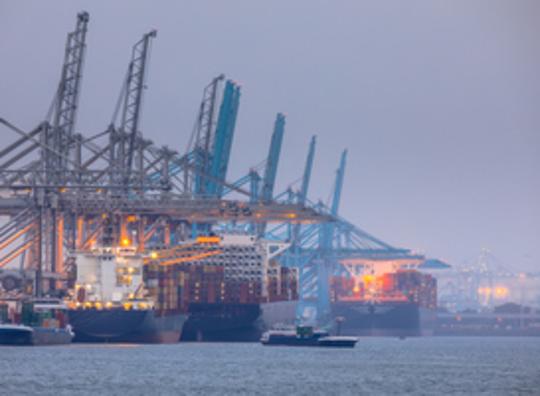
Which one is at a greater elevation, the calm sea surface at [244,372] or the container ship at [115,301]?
the container ship at [115,301]

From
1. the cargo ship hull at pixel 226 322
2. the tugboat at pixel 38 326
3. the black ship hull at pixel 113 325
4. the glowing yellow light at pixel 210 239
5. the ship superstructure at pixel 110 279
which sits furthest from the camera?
the glowing yellow light at pixel 210 239

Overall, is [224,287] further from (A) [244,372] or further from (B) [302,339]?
(A) [244,372]

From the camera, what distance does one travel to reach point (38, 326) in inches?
4673

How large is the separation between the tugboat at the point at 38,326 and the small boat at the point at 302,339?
61.7 ft

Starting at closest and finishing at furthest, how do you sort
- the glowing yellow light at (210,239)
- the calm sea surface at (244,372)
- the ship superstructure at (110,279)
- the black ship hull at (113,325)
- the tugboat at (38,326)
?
the calm sea surface at (244,372)
the tugboat at (38,326)
the black ship hull at (113,325)
the ship superstructure at (110,279)
the glowing yellow light at (210,239)

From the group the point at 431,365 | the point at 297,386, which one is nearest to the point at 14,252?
the point at 431,365

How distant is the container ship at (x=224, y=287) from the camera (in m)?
137

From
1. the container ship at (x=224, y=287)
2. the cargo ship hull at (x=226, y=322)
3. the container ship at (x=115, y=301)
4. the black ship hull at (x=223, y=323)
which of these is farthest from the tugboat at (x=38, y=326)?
the black ship hull at (x=223, y=323)

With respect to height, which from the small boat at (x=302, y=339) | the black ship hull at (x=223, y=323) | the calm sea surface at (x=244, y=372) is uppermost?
the black ship hull at (x=223, y=323)

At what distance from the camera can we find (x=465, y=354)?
5497 inches

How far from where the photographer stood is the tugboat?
115875mm

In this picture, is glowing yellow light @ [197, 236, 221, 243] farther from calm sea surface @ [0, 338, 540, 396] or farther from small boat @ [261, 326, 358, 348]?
calm sea surface @ [0, 338, 540, 396]

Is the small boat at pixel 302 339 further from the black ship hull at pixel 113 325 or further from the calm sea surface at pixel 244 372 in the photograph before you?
the black ship hull at pixel 113 325

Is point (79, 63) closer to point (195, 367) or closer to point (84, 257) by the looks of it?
point (84, 257)
